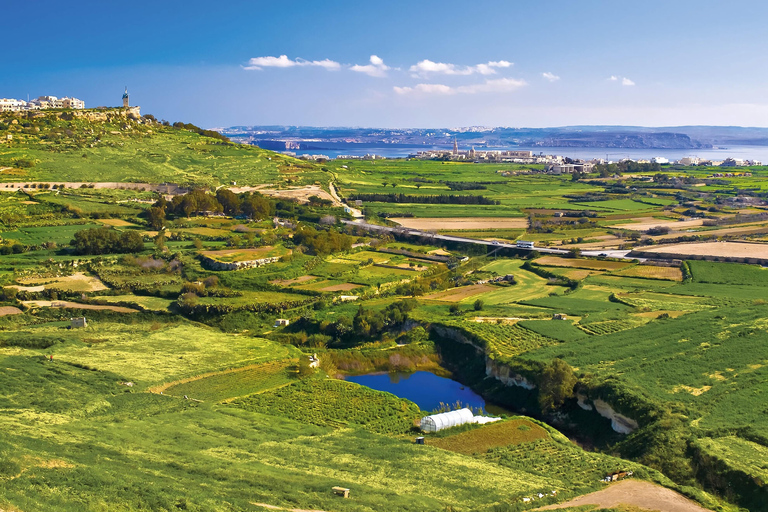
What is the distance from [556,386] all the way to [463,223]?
2150 inches

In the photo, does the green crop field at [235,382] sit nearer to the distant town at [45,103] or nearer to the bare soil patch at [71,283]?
the bare soil patch at [71,283]

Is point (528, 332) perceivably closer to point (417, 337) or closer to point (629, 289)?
point (417, 337)

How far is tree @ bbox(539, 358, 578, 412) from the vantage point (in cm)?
3616

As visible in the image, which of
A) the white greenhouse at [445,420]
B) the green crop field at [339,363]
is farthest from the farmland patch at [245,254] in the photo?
the white greenhouse at [445,420]

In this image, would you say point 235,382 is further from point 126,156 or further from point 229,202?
point 126,156

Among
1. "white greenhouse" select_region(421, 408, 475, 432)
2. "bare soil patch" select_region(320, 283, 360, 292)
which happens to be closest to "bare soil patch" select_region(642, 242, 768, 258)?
"bare soil patch" select_region(320, 283, 360, 292)

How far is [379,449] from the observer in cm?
2970

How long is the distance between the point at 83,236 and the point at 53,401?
113 ft

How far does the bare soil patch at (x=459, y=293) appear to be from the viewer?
55438mm

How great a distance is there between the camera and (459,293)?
188 ft

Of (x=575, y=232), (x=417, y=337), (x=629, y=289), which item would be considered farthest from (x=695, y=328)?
(x=575, y=232)

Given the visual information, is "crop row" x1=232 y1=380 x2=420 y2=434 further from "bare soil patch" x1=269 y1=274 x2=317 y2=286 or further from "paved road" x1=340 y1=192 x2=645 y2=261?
"paved road" x1=340 y1=192 x2=645 y2=261

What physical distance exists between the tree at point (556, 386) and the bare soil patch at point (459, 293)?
60.2 feet

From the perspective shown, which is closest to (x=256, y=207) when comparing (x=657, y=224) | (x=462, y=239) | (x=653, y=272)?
(x=462, y=239)
